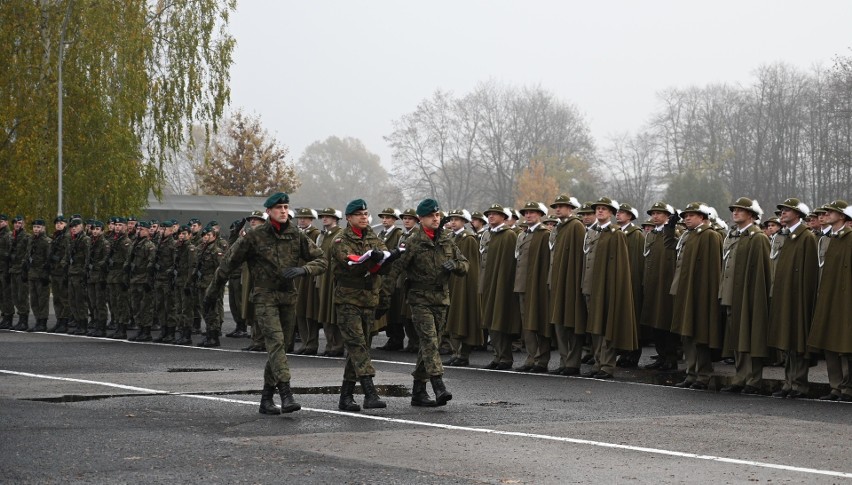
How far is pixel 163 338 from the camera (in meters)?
22.5

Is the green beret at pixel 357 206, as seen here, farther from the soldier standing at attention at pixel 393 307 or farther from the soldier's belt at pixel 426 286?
the soldier standing at attention at pixel 393 307

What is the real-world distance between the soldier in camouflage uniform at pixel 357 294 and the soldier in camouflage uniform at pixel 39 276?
553 inches

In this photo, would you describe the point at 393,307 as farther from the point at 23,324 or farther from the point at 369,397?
the point at 23,324

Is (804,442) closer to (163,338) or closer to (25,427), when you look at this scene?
(25,427)

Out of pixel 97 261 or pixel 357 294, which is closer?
pixel 357 294

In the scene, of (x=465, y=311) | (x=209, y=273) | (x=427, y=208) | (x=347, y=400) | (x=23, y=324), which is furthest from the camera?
(x=23, y=324)

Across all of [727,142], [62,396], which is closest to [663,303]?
[62,396]

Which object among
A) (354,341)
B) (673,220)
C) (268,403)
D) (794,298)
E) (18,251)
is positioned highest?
(673,220)

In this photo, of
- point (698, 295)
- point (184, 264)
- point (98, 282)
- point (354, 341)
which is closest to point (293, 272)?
point (354, 341)

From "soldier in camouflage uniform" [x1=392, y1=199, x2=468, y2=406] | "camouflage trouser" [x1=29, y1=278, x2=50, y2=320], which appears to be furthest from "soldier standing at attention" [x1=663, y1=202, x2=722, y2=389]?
"camouflage trouser" [x1=29, y1=278, x2=50, y2=320]

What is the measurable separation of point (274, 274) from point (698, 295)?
586cm

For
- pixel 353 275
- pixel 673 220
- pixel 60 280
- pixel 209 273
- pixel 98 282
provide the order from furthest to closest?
1. pixel 60 280
2. pixel 98 282
3. pixel 209 273
4. pixel 673 220
5. pixel 353 275

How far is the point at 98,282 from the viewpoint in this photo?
2388 centimetres

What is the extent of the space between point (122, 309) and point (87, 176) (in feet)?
47.7
